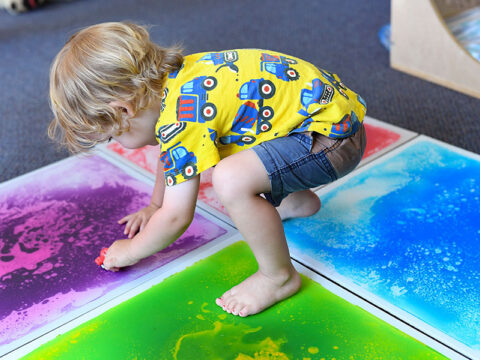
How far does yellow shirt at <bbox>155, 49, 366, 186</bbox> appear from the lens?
83cm

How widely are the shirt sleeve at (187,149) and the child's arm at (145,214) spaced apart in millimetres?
251

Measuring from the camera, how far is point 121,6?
2848mm

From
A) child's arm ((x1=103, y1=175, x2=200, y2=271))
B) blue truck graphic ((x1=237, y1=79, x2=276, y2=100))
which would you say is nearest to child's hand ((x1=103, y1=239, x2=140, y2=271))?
child's arm ((x1=103, y1=175, x2=200, y2=271))

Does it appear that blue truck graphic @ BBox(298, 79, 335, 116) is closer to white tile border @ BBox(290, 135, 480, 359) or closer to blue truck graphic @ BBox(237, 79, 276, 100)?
blue truck graphic @ BBox(237, 79, 276, 100)

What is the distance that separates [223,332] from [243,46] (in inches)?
58.7

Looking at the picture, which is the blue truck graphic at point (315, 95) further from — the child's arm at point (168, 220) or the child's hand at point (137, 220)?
the child's hand at point (137, 220)

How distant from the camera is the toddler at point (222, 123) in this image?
833 mm

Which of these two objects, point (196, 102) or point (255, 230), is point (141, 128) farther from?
point (255, 230)

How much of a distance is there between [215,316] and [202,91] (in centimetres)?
36

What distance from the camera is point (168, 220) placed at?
86 cm

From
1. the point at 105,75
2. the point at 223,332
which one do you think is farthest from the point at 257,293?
the point at 105,75

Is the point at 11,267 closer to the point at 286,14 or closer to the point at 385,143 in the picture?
the point at 385,143

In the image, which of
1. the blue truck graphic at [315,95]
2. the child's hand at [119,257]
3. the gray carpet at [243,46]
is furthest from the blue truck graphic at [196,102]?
the gray carpet at [243,46]

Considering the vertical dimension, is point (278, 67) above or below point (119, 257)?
above
